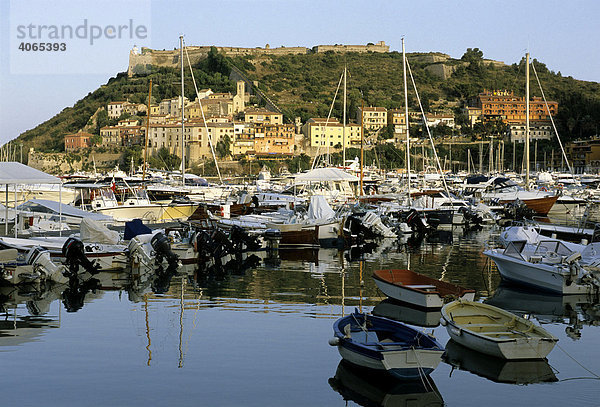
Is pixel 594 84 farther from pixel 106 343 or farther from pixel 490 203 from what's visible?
pixel 106 343

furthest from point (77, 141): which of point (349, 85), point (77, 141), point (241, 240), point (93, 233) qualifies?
point (93, 233)

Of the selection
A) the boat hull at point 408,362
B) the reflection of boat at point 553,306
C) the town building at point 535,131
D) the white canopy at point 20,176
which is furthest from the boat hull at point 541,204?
the town building at point 535,131

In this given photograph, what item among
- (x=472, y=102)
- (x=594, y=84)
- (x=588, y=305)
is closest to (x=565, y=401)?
(x=588, y=305)

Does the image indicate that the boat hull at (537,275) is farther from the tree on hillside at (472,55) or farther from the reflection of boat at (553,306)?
the tree on hillside at (472,55)

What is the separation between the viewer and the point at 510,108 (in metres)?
123

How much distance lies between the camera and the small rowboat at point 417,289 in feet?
46.5

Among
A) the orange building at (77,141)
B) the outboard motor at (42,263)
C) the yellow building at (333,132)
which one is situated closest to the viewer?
the outboard motor at (42,263)

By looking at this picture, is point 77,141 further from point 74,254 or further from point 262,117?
point 74,254

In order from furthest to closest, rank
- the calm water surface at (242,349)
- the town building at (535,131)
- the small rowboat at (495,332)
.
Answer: the town building at (535,131)
the small rowboat at (495,332)
the calm water surface at (242,349)

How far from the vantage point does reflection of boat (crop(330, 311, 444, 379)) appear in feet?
31.1

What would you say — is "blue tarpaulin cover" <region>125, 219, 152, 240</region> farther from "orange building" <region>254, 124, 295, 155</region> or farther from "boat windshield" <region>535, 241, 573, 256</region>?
"orange building" <region>254, 124, 295, 155</region>

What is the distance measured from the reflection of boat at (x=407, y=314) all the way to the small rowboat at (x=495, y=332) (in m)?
1.28

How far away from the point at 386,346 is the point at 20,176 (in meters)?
12.8

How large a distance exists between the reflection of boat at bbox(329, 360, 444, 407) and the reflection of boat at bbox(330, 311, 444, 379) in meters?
0.16
